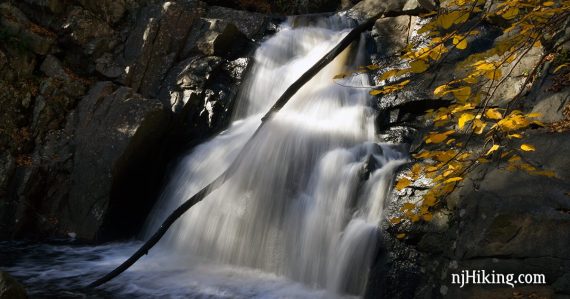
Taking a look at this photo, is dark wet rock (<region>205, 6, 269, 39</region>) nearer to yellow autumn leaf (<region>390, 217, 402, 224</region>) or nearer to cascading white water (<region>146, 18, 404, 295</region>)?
cascading white water (<region>146, 18, 404, 295</region>)

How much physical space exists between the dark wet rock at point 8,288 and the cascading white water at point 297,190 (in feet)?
7.61

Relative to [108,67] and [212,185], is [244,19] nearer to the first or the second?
[108,67]

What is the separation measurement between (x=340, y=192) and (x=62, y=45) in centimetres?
701

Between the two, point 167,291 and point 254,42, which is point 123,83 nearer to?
point 254,42

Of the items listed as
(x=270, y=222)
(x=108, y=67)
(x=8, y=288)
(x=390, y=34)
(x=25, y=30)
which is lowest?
(x=8, y=288)

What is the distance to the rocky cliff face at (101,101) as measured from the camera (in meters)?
7.50

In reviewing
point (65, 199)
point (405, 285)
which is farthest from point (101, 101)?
point (405, 285)

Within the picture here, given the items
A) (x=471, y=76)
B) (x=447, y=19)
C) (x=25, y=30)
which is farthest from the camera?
(x=25, y=30)

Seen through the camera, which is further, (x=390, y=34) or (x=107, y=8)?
(x=107, y=8)

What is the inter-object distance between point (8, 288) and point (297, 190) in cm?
363

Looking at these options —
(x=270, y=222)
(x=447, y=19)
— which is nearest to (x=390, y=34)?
(x=270, y=222)

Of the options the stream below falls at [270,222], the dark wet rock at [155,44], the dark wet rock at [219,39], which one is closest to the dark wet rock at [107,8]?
the dark wet rock at [155,44]

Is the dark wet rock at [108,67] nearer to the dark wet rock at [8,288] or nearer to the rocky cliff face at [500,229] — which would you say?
the dark wet rock at [8,288]

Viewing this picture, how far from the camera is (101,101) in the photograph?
27.3ft
